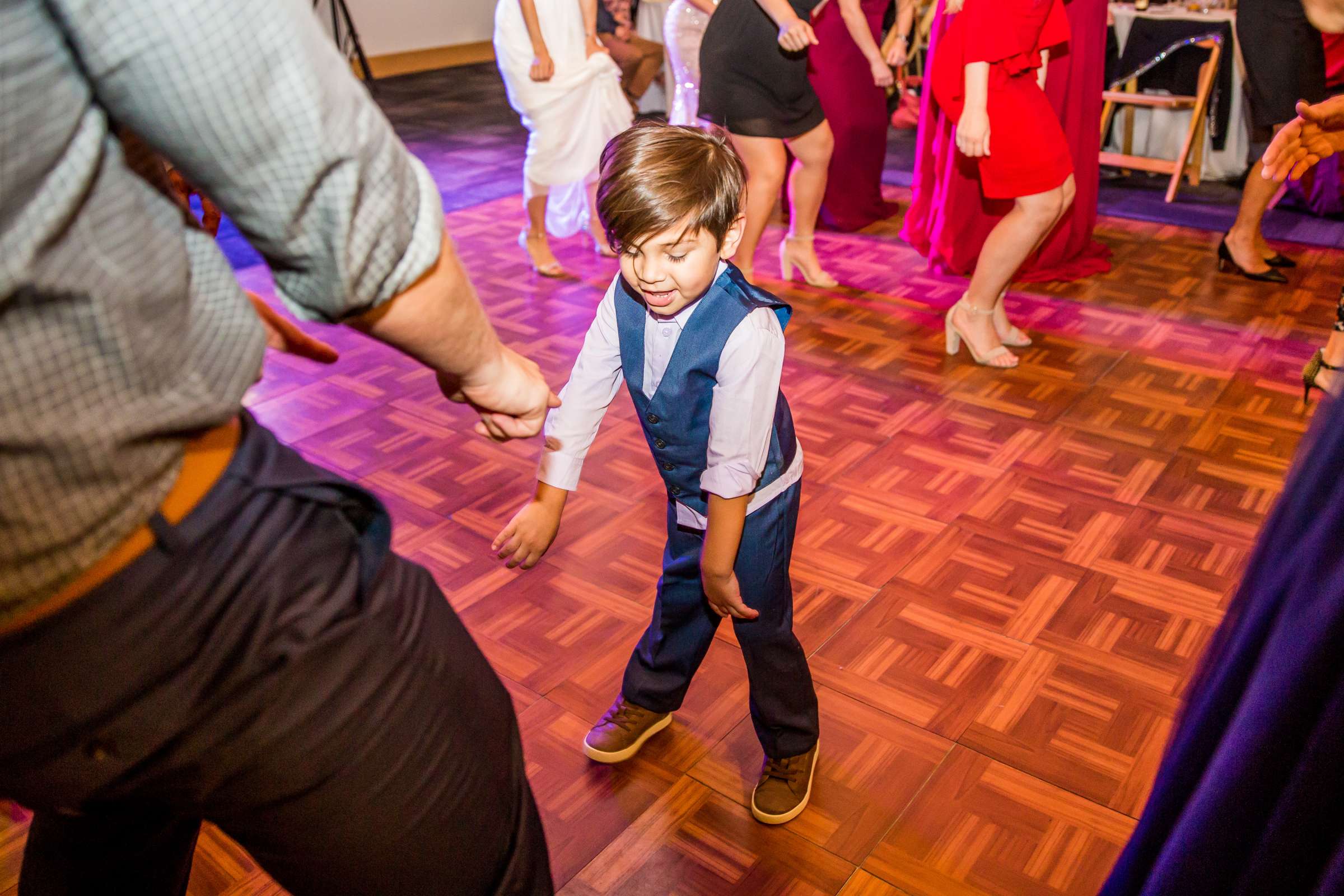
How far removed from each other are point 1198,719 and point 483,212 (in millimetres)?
4680

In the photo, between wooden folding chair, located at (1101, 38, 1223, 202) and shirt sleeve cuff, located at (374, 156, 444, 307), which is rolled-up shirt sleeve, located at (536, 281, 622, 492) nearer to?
shirt sleeve cuff, located at (374, 156, 444, 307)

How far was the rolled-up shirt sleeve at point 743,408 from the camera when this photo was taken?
4.21 ft

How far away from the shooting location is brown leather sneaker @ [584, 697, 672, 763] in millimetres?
1728

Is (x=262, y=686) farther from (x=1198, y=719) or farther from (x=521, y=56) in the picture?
(x=521, y=56)

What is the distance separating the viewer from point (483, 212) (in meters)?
5.05

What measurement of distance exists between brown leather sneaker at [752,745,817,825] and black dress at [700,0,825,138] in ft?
7.90

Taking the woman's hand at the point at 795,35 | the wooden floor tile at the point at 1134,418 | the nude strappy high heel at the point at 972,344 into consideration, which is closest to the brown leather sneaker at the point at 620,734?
the wooden floor tile at the point at 1134,418

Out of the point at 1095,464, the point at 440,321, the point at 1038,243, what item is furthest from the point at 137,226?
the point at 1038,243

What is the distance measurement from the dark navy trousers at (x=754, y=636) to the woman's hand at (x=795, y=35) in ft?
6.98

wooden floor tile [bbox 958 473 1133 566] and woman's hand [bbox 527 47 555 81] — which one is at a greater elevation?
woman's hand [bbox 527 47 555 81]

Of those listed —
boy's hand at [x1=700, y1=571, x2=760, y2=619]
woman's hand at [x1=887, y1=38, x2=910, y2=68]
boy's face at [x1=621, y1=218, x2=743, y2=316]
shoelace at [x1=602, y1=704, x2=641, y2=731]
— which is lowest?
shoelace at [x1=602, y1=704, x2=641, y2=731]

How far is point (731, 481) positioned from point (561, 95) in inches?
114

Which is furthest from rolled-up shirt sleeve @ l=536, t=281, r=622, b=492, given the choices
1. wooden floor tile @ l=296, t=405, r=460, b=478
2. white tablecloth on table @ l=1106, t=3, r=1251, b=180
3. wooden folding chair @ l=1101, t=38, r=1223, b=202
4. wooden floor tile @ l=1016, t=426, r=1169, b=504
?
white tablecloth on table @ l=1106, t=3, r=1251, b=180

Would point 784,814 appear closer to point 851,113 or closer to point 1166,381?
point 1166,381
